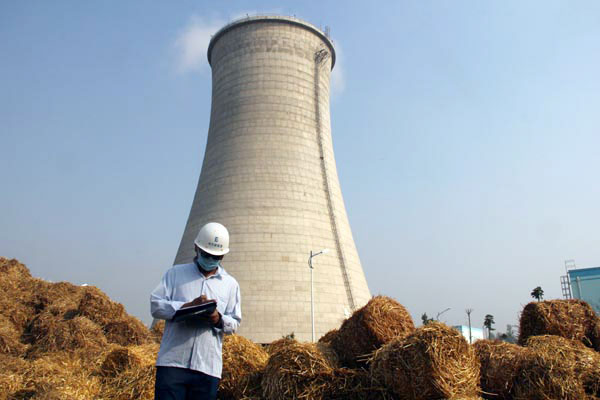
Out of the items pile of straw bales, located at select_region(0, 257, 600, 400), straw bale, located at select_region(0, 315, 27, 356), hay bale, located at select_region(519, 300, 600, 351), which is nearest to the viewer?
pile of straw bales, located at select_region(0, 257, 600, 400)

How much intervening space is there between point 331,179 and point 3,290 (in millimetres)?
15320

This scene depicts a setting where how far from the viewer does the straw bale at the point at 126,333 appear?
9.06 metres

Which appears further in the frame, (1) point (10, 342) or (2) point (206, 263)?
(1) point (10, 342)

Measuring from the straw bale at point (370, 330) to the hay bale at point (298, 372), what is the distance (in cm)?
23

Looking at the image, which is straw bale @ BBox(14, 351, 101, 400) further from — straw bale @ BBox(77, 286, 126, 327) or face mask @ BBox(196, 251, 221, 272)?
straw bale @ BBox(77, 286, 126, 327)

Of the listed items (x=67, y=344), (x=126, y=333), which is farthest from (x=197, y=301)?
(x=126, y=333)

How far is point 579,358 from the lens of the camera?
497cm

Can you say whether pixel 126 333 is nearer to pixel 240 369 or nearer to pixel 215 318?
pixel 240 369

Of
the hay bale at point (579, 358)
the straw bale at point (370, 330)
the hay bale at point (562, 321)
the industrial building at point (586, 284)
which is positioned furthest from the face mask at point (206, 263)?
the industrial building at point (586, 284)

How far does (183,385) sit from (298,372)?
1907 mm

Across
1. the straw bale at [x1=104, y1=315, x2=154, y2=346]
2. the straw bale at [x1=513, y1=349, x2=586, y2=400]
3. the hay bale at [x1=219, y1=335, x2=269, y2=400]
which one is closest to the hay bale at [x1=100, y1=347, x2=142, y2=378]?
the hay bale at [x1=219, y1=335, x2=269, y2=400]

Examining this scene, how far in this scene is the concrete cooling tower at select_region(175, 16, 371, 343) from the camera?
67.5 ft

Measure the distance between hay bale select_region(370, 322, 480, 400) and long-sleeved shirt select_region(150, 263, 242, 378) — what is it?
1.80 metres

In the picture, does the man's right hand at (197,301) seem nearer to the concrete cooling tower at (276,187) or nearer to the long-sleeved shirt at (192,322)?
the long-sleeved shirt at (192,322)
